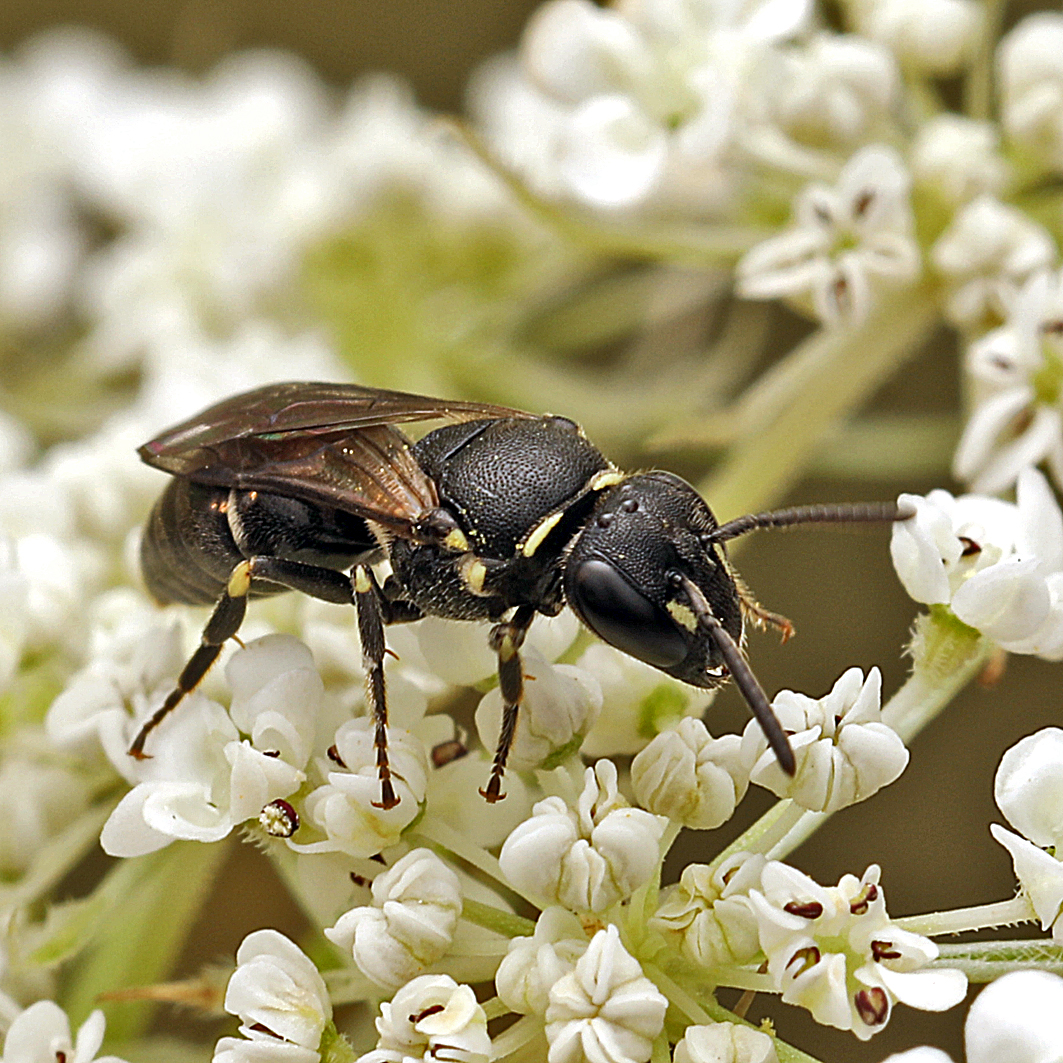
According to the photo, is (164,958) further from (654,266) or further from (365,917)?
(654,266)

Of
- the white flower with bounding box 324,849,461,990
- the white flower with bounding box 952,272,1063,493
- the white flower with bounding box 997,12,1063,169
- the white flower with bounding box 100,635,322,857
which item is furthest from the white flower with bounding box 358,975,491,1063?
the white flower with bounding box 997,12,1063,169

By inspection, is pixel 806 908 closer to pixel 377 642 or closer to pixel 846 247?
pixel 377 642

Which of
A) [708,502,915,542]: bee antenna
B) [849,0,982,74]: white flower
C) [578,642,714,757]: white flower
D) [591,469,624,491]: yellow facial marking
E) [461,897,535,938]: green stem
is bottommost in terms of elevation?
[461,897,535,938]: green stem

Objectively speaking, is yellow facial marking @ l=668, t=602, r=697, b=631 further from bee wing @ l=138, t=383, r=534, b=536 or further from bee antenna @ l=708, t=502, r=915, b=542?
bee wing @ l=138, t=383, r=534, b=536

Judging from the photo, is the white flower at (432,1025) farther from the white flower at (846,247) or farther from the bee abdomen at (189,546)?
the white flower at (846,247)

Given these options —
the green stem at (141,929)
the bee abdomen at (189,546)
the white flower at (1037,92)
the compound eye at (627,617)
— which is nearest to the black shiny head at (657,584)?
the compound eye at (627,617)

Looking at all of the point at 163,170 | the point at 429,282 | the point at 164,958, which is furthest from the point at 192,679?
the point at 163,170

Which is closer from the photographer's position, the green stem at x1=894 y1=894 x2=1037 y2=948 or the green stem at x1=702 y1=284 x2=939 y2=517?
the green stem at x1=894 y1=894 x2=1037 y2=948

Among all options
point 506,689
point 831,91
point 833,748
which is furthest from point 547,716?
point 831,91
